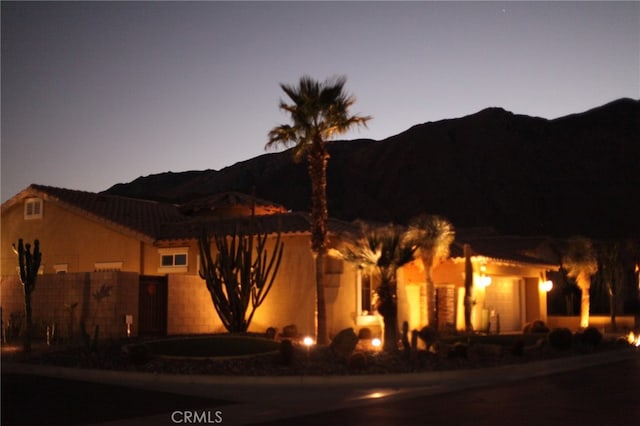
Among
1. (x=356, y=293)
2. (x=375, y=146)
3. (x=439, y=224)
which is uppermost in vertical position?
(x=375, y=146)

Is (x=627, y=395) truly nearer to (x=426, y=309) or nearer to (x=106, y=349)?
(x=106, y=349)

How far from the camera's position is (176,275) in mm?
26688

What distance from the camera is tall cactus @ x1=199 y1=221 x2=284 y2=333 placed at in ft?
83.8

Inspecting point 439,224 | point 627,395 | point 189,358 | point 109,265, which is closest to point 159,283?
point 109,265

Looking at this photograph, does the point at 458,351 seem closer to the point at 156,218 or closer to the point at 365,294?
the point at 365,294

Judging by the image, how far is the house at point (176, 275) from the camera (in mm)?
24844

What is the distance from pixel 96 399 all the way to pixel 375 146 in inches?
3884

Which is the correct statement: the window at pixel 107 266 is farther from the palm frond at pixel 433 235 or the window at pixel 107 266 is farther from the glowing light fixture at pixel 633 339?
the glowing light fixture at pixel 633 339

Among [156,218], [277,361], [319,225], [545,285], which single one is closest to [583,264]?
[545,285]

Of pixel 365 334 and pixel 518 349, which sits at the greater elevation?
pixel 365 334

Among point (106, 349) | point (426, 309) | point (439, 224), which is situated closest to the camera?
point (106, 349)

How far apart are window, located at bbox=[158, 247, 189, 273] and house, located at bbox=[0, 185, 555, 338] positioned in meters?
0.04

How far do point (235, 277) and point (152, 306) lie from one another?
8.90 ft

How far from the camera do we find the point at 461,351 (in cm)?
2125
